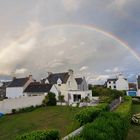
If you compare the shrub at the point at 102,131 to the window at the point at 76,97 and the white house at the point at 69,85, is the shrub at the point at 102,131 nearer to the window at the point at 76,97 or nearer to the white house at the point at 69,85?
the white house at the point at 69,85

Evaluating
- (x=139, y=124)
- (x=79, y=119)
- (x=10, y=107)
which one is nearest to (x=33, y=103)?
(x=10, y=107)

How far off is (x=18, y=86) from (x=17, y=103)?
20707mm

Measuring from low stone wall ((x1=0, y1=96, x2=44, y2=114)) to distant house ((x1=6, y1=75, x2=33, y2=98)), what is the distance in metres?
14.3

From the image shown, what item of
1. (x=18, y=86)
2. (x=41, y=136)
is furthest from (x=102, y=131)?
(x=18, y=86)

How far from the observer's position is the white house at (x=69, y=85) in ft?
174

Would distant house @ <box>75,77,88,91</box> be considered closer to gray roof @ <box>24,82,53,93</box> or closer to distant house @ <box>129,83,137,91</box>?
gray roof @ <box>24,82,53,93</box>

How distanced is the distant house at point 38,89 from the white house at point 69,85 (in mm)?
1590

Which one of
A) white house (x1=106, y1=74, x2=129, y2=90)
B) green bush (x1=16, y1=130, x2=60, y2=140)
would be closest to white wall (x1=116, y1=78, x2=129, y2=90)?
white house (x1=106, y1=74, x2=129, y2=90)

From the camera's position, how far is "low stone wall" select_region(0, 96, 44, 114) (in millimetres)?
36041

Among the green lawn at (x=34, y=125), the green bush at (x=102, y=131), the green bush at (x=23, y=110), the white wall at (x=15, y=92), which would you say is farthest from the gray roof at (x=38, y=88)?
the green bush at (x=102, y=131)

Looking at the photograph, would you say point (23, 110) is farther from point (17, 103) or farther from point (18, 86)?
point (18, 86)

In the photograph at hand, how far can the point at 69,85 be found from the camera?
57.1 m

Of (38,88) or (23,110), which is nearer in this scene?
(23,110)

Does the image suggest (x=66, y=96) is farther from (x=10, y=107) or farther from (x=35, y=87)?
(x=10, y=107)
